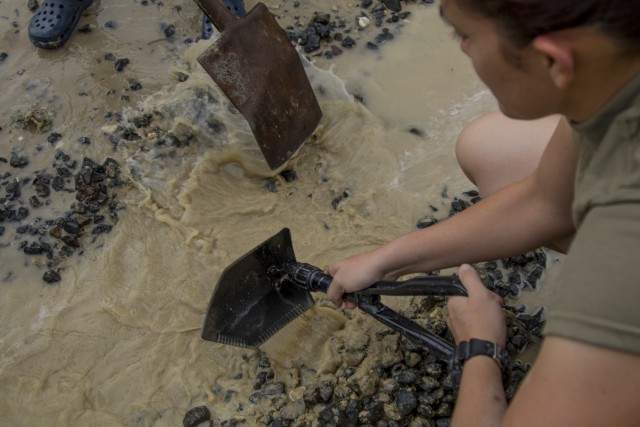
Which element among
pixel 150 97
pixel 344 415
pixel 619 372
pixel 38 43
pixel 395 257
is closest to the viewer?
pixel 619 372

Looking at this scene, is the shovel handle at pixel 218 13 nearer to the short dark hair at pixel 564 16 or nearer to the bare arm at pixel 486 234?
the bare arm at pixel 486 234

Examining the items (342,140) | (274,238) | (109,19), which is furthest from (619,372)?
(109,19)

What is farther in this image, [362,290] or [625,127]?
[362,290]

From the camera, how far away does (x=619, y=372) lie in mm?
1072

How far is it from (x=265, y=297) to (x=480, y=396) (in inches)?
37.8

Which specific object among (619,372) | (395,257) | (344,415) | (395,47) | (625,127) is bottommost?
(344,415)

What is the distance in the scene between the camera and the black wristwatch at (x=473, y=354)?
65.6 inches

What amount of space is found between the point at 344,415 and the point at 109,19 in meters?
2.52

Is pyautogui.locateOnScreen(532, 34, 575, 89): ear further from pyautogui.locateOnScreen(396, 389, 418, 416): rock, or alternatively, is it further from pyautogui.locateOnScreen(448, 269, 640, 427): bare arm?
pyautogui.locateOnScreen(396, 389, 418, 416): rock

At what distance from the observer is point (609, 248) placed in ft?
3.65

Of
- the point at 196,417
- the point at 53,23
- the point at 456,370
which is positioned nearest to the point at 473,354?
the point at 456,370

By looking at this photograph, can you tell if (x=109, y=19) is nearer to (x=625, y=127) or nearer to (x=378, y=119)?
(x=378, y=119)

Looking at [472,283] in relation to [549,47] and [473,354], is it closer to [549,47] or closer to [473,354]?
[473,354]

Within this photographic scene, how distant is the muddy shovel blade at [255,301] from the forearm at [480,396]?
0.83m
